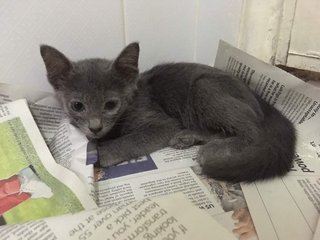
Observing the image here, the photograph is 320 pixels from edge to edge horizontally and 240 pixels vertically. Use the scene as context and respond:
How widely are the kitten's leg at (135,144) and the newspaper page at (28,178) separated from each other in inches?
5.4

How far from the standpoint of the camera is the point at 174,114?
1.15 m

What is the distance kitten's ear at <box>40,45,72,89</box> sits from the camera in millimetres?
937

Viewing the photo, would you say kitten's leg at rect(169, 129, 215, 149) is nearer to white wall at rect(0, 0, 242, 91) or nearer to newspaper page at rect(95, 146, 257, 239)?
newspaper page at rect(95, 146, 257, 239)

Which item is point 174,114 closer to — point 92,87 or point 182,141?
point 182,141

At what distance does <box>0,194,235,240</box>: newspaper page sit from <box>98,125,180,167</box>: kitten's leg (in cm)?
29

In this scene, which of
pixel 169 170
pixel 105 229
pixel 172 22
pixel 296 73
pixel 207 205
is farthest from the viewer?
pixel 296 73

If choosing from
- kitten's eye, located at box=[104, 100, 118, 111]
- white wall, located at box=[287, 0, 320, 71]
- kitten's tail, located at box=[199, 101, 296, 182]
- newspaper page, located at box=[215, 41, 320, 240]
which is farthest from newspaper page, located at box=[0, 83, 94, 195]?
white wall, located at box=[287, 0, 320, 71]

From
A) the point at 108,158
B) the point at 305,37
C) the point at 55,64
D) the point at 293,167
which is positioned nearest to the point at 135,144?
the point at 108,158

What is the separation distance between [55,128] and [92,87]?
18 cm

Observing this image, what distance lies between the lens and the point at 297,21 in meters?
1.33

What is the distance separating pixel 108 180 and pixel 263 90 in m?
0.58

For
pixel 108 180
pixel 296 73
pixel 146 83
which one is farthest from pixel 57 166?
pixel 296 73

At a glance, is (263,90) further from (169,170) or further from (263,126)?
(169,170)

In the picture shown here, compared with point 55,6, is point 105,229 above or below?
below
